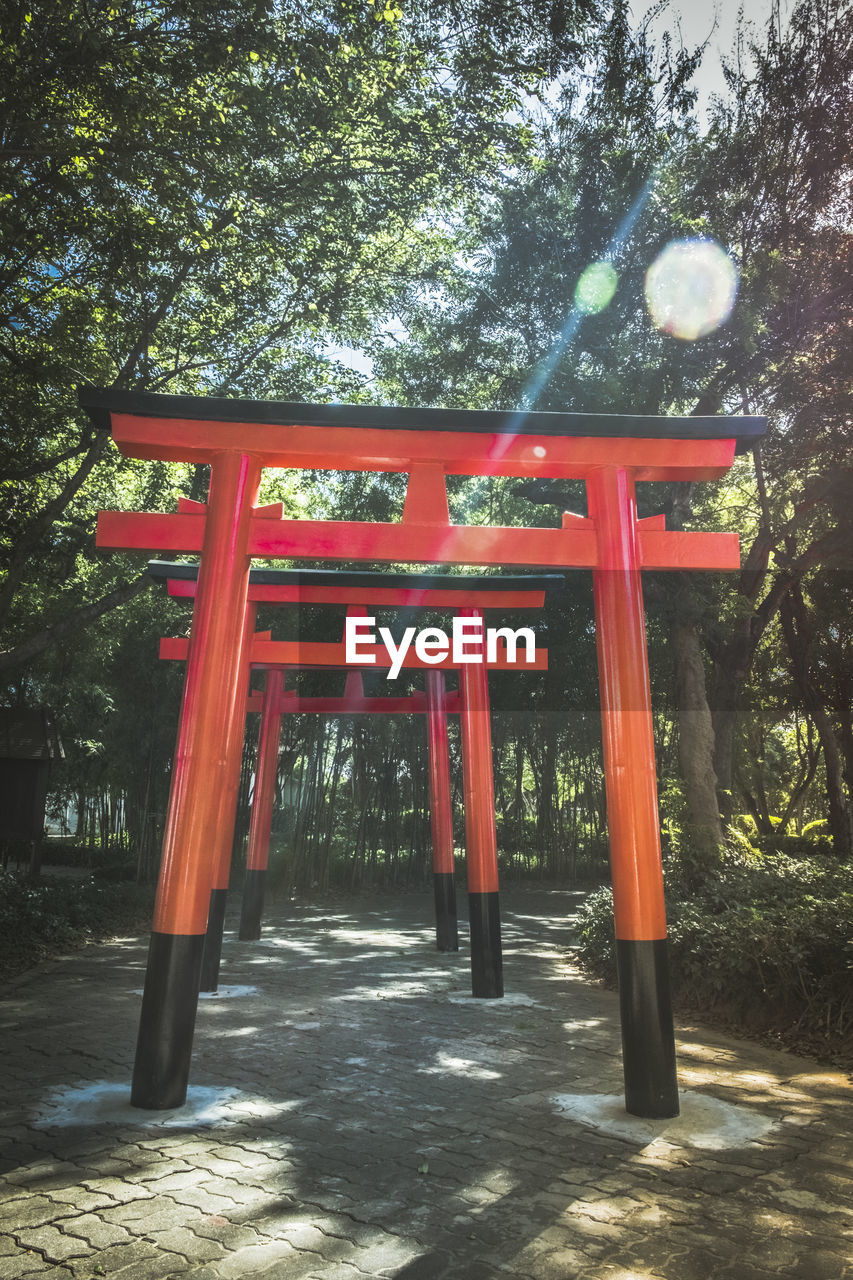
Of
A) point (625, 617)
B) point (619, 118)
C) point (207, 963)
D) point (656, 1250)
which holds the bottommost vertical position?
point (656, 1250)

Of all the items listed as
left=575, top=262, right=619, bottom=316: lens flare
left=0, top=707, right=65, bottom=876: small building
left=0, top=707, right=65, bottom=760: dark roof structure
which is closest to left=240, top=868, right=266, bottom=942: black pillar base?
left=0, top=707, right=65, bottom=876: small building

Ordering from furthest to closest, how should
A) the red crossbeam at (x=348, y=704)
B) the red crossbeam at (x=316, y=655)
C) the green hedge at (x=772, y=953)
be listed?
the red crossbeam at (x=348, y=704), the red crossbeam at (x=316, y=655), the green hedge at (x=772, y=953)

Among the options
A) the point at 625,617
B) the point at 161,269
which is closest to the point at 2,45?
the point at 161,269

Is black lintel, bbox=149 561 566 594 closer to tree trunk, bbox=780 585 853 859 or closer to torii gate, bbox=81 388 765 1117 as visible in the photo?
torii gate, bbox=81 388 765 1117

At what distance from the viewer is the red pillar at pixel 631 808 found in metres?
3.86

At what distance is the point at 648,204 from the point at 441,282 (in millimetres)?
2453

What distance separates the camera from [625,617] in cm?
420

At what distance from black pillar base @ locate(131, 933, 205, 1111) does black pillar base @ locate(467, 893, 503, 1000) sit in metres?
2.89

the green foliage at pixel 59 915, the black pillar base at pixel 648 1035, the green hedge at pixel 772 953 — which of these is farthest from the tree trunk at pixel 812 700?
the black pillar base at pixel 648 1035

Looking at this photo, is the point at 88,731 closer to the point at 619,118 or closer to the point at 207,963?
the point at 207,963

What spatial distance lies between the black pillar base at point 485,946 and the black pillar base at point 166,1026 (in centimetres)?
289

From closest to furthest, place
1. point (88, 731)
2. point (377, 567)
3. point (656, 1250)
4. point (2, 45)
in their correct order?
point (656, 1250), point (2, 45), point (377, 567), point (88, 731)

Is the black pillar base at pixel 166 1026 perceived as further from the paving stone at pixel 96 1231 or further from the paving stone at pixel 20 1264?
the paving stone at pixel 20 1264

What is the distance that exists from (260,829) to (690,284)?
7451 mm
